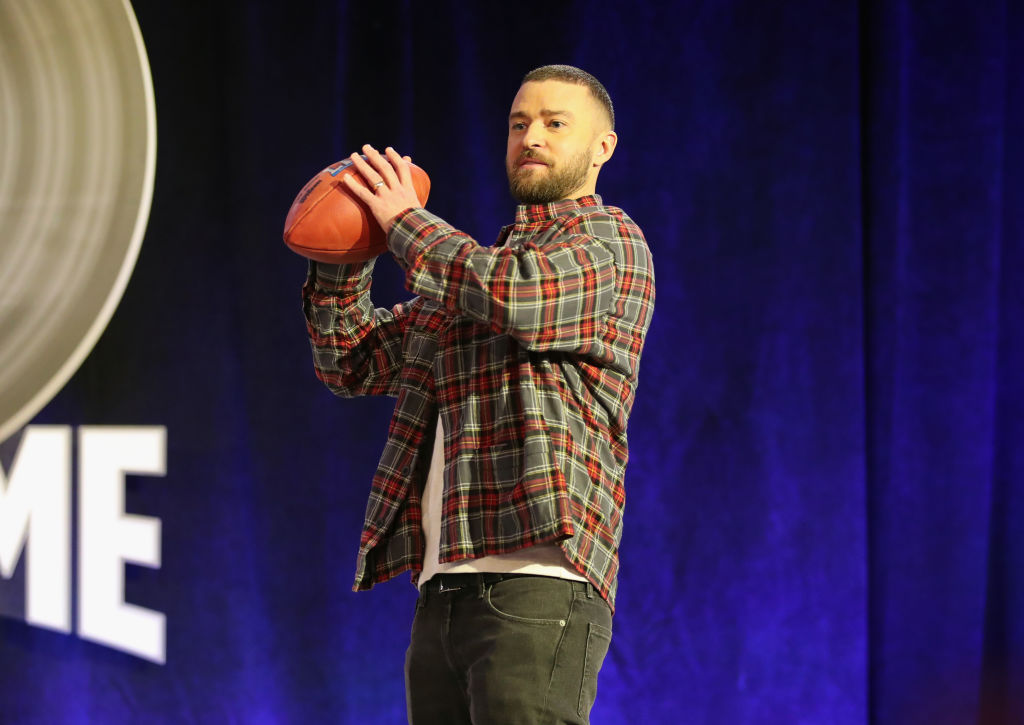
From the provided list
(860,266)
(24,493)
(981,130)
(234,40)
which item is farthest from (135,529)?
(981,130)

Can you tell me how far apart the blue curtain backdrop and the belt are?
1133mm

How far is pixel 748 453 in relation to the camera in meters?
2.47

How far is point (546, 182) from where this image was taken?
4.93 feet

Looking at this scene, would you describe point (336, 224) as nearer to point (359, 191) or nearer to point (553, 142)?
point (359, 191)

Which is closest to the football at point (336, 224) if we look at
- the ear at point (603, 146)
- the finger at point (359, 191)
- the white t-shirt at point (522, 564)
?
the finger at point (359, 191)

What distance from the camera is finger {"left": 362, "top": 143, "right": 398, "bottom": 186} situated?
144 cm

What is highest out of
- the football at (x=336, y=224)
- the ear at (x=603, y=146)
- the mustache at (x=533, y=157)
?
the ear at (x=603, y=146)

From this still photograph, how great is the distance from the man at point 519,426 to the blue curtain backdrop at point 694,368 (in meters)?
1.00

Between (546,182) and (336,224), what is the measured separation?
0.30 meters

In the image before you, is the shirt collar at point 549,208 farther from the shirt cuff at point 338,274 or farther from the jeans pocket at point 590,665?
the jeans pocket at point 590,665

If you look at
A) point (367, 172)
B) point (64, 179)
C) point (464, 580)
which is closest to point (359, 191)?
point (367, 172)

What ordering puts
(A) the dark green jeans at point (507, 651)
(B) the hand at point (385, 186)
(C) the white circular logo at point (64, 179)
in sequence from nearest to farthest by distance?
(A) the dark green jeans at point (507, 651), (B) the hand at point (385, 186), (C) the white circular logo at point (64, 179)

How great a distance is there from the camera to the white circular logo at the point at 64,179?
228 centimetres

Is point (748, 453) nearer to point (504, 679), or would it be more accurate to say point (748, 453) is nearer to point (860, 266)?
point (860, 266)
